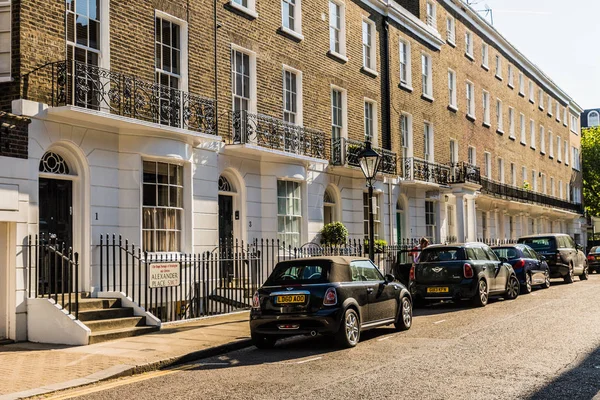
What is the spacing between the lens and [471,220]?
33219 millimetres

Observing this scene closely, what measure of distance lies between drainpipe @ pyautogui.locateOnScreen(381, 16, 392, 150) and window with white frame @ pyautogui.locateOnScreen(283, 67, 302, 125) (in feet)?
18.7

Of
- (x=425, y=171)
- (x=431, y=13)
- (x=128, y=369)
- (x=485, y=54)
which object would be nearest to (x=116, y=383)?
(x=128, y=369)

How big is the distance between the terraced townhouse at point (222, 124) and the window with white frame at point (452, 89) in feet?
0.35

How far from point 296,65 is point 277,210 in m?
4.41

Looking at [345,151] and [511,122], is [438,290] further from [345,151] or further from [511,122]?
[511,122]

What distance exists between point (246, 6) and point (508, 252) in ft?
34.5

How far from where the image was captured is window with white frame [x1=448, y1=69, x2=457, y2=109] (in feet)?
108

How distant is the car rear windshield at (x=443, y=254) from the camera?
57.3 feet

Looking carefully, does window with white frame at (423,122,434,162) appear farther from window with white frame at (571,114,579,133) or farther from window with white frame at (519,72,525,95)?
window with white frame at (571,114,579,133)

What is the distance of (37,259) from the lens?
12680 millimetres

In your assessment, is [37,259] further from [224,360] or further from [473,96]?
[473,96]

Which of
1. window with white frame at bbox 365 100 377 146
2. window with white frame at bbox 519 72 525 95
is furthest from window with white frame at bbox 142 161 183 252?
window with white frame at bbox 519 72 525 95

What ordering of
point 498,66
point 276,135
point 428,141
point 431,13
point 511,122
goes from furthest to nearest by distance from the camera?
1. point 511,122
2. point 498,66
3. point 431,13
4. point 428,141
5. point 276,135

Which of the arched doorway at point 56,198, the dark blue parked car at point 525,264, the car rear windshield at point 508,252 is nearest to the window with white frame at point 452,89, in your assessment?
the dark blue parked car at point 525,264
